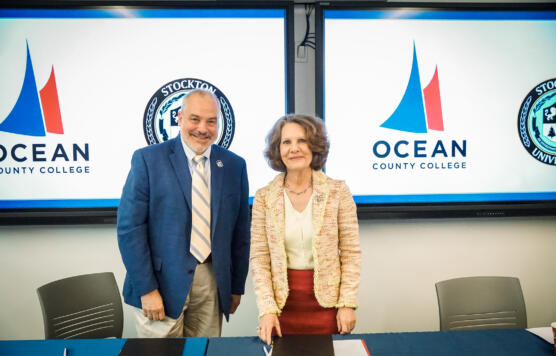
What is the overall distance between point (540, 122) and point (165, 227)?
275 centimetres

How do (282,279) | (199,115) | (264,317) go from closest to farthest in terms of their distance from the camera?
(264,317) → (282,279) → (199,115)

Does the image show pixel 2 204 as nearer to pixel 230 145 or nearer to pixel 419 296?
pixel 230 145

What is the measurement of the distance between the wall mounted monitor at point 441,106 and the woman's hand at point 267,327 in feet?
4.43

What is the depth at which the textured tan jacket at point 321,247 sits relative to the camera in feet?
5.34

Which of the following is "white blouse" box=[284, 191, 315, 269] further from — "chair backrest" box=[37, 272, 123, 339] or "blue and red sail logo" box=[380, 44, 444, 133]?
"blue and red sail logo" box=[380, 44, 444, 133]

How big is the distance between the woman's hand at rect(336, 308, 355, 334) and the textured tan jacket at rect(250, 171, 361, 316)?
0.03 meters

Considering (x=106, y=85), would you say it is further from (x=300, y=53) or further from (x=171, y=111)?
(x=300, y=53)

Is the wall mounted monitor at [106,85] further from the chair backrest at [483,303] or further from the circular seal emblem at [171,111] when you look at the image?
the chair backrest at [483,303]

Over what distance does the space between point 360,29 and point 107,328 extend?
98.9 inches

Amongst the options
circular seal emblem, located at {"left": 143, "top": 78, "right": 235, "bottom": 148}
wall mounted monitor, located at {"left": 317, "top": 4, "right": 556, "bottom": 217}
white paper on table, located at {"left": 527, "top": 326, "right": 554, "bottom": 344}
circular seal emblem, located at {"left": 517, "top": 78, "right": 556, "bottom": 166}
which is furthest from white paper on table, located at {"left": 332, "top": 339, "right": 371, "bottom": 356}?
circular seal emblem, located at {"left": 517, "top": 78, "right": 556, "bottom": 166}

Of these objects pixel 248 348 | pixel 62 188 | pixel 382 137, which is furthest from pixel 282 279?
pixel 62 188

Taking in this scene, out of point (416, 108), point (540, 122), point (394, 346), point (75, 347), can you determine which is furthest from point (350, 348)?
point (540, 122)

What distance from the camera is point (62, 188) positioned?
2572mm

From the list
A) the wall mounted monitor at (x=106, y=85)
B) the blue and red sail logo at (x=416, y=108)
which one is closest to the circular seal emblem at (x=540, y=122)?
the blue and red sail logo at (x=416, y=108)
